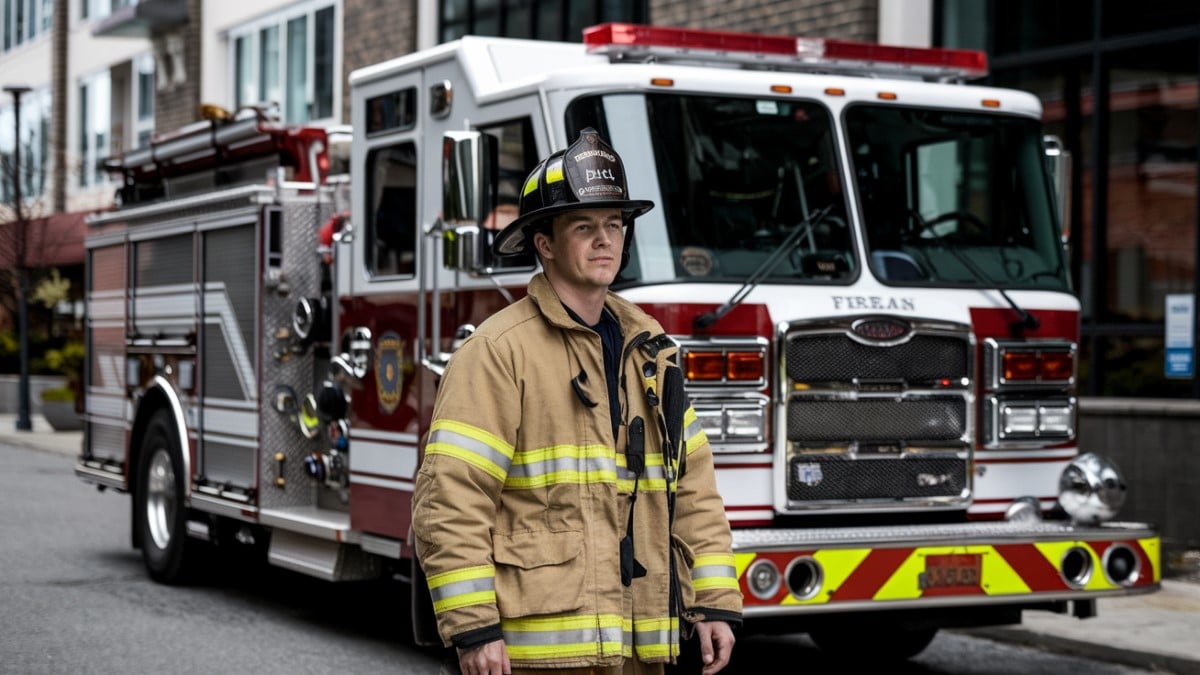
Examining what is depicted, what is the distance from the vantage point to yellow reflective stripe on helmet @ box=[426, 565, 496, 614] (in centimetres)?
355

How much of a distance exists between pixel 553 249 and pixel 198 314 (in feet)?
21.1

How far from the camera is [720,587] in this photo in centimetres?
396

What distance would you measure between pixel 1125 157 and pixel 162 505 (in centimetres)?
726

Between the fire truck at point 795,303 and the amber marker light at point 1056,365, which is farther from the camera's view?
the amber marker light at point 1056,365

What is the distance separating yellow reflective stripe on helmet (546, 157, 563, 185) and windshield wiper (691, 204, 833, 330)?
115 inches

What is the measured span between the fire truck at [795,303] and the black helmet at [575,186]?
259 cm

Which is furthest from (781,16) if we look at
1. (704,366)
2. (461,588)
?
(461,588)

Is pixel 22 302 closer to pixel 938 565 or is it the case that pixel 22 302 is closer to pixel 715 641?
pixel 938 565

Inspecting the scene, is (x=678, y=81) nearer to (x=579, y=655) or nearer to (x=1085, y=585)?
(x=1085, y=585)

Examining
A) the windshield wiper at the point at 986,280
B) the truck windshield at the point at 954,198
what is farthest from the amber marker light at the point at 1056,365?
the truck windshield at the point at 954,198

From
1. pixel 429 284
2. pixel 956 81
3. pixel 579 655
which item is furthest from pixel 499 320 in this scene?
pixel 956 81

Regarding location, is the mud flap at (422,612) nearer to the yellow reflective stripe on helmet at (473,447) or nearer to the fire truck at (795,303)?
the fire truck at (795,303)

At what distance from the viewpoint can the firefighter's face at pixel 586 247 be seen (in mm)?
3850

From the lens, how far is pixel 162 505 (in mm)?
10445
